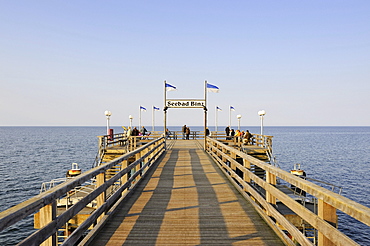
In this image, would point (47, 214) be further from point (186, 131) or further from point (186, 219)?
point (186, 131)

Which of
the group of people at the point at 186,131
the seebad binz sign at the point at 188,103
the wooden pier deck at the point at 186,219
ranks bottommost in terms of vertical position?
the wooden pier deck at the point at 186,219

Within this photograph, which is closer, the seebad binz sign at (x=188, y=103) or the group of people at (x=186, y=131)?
the seebad binz sign at (x=188, y=103)

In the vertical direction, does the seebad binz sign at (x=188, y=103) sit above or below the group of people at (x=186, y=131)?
above

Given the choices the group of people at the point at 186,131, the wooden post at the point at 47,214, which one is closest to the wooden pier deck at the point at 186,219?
the wooden post at the point at 47,214

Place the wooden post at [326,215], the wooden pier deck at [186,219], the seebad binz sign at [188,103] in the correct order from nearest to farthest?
the wooden post at [326,215]
the wooden pier deck at [186,219]
the seebad binz sign at [188,103]

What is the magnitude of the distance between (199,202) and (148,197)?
1.29m

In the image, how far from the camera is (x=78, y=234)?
3.84 metres

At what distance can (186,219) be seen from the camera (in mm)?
5348

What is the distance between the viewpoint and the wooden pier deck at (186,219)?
14.4 feet

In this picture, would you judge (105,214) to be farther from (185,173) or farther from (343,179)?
→ (343,179)

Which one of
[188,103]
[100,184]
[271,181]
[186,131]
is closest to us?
[271,181]

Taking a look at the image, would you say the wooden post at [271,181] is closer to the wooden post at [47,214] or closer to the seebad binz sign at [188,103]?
the wooden post at [47,214]

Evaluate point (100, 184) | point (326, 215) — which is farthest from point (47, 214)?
point (326, 215)

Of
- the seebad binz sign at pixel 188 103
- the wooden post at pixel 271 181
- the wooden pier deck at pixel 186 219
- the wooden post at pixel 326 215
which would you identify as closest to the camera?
the wooden post at pixel 326 215
